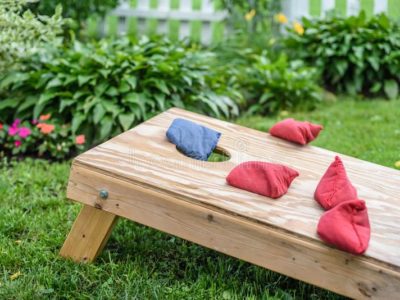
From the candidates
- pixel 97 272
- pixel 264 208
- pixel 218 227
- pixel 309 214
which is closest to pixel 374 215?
pixel 309 214

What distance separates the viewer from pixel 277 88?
5.35m

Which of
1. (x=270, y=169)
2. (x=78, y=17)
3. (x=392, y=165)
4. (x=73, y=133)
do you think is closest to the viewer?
(x=270, y=169)

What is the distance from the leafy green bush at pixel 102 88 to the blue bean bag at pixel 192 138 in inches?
48.7

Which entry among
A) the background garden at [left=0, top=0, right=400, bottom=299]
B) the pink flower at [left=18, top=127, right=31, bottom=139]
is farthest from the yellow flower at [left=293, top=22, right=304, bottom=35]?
the pink flower at [left=18, top=127, right=31, bottom=139]

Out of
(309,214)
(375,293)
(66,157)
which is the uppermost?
(309,214)

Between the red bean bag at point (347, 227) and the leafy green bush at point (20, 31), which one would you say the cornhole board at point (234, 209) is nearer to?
the red bean bag at point (347, 227)

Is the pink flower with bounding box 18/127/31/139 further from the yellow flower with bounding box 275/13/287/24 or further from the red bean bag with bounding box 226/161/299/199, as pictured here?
the yellow flower with bounding box 275/13/287/24

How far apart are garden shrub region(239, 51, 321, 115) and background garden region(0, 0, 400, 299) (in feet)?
0.04

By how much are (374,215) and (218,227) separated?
2.11ft

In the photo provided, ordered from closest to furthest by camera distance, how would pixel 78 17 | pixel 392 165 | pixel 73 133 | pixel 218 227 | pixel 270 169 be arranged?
pixel 218 227 → pixel 270 169 → pixel 392 165 → pixel 73 133 → pixel 78 17

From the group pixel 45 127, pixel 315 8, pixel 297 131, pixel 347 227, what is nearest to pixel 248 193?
pixel 347 227

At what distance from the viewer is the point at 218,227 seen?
243 centimetres

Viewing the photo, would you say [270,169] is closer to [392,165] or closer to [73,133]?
[392,165]

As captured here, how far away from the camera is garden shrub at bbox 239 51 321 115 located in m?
5.33
